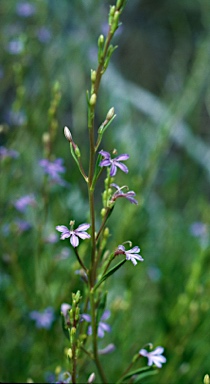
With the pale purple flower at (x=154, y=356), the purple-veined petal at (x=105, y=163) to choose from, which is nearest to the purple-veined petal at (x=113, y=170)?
the purple-veined petal at (x=105, y=163)

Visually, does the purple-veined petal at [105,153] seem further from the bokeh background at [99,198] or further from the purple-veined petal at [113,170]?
the bokeh background at [99,198]

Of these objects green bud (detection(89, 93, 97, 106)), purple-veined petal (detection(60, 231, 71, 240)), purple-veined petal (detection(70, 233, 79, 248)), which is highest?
green bud (detection(89, 93, 97, 106))

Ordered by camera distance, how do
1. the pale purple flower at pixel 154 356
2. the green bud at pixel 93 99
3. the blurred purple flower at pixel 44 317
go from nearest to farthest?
the green bud at pixel 93 99, the pale purple flower at pixel 154 356, the blurred purple flower at pixel 44 317

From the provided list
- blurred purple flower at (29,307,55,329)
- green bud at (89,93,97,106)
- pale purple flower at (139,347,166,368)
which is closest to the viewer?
green bud at (89,93,97,106)

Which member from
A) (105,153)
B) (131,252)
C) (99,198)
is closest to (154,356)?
(131,252)

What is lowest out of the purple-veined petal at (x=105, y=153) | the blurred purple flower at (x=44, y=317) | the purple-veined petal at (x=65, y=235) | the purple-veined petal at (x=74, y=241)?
the blurred purple flower at (x=44, y=317)

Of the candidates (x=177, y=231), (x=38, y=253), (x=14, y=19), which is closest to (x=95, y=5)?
(x=14, y=19)

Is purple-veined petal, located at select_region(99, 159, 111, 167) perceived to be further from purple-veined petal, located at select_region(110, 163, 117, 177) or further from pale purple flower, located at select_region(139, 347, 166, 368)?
pale purple flower, located at select_region(139, 347, 166, 368)

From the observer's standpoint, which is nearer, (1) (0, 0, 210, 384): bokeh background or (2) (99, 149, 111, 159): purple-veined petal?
(2) (99, 149, 111, 159): purple-veined petal

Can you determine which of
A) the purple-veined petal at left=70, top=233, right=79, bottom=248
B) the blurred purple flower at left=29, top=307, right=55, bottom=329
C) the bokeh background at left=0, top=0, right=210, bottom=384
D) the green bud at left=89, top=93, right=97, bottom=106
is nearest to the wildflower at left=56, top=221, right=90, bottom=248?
the purple-veined petal at left=70, top=233, right=79, bottom=248
